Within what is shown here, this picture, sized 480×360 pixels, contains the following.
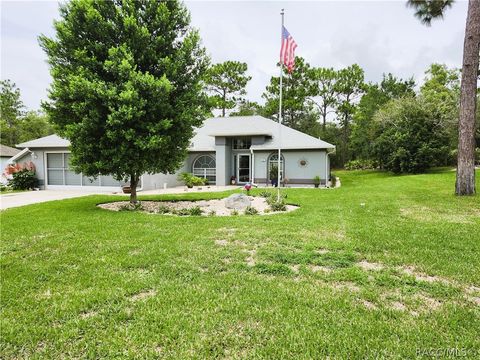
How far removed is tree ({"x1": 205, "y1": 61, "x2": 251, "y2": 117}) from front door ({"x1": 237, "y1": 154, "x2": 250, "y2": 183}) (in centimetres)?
1708

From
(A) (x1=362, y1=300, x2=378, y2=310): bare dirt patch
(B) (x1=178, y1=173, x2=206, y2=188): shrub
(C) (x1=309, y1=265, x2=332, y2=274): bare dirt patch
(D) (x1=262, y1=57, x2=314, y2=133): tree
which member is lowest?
(A) (x1=362, y1=300, x2=378, y2=310): bare dirt patch

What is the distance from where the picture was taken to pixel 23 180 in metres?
18.1

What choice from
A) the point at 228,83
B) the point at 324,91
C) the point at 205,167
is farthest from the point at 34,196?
the point at 324,91

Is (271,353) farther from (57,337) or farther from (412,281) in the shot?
(412,281)

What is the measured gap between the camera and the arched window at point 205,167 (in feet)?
69.4

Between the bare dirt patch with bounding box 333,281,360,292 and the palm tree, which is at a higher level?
the palm tree

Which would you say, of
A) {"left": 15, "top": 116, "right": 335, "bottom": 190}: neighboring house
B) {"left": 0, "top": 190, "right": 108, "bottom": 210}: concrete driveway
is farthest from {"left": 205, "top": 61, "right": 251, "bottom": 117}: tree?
{"left": 0, "top": 190, "right": 108, "bottom": 210}: concrete driveway

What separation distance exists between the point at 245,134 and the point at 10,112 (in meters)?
37.8

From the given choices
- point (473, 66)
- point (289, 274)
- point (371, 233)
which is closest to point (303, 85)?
point (473, 66)

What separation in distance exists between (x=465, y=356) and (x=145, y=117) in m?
9.05

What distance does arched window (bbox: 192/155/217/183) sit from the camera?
21139mm

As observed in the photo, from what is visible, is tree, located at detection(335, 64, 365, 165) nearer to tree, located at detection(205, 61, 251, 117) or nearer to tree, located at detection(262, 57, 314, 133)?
tree, located at detection(262, 57, 314, 133)

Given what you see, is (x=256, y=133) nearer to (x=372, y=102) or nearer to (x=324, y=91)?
(x=372, y=102)

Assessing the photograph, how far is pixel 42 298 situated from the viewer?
129 inches
